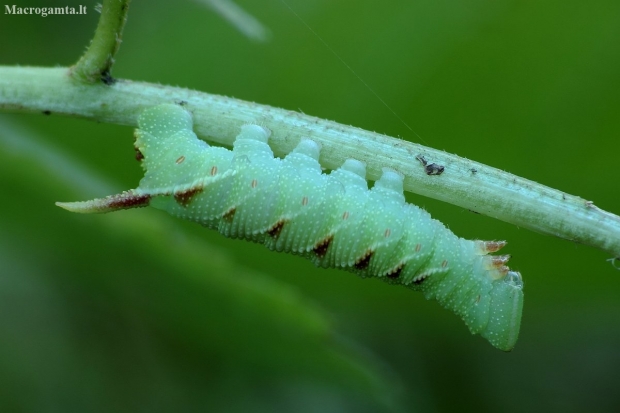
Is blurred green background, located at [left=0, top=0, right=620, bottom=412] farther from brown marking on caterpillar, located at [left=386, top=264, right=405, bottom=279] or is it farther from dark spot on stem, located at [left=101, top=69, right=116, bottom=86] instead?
dark spot on stem, located at [left=101, top=69, right=116, bottom=86]

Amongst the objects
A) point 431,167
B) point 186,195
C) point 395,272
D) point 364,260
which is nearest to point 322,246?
point 364,260

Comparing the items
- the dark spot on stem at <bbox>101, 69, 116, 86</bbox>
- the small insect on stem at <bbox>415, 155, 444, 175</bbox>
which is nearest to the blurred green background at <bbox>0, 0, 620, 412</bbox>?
the dark spot on stem at <bbox>101, 69, 116, 86</bbox>

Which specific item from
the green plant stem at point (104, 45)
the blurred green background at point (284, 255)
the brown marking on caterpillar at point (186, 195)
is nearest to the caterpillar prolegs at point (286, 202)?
the brown marking on caterpillar at point (186, 195)

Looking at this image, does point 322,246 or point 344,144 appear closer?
point 344,144

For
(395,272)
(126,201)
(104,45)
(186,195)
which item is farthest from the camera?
(395,272)

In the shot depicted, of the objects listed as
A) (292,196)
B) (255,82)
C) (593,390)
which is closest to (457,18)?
(255,82)

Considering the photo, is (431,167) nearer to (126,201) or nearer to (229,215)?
(229,215)

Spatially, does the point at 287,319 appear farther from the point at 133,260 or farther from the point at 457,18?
the point at 457,18
